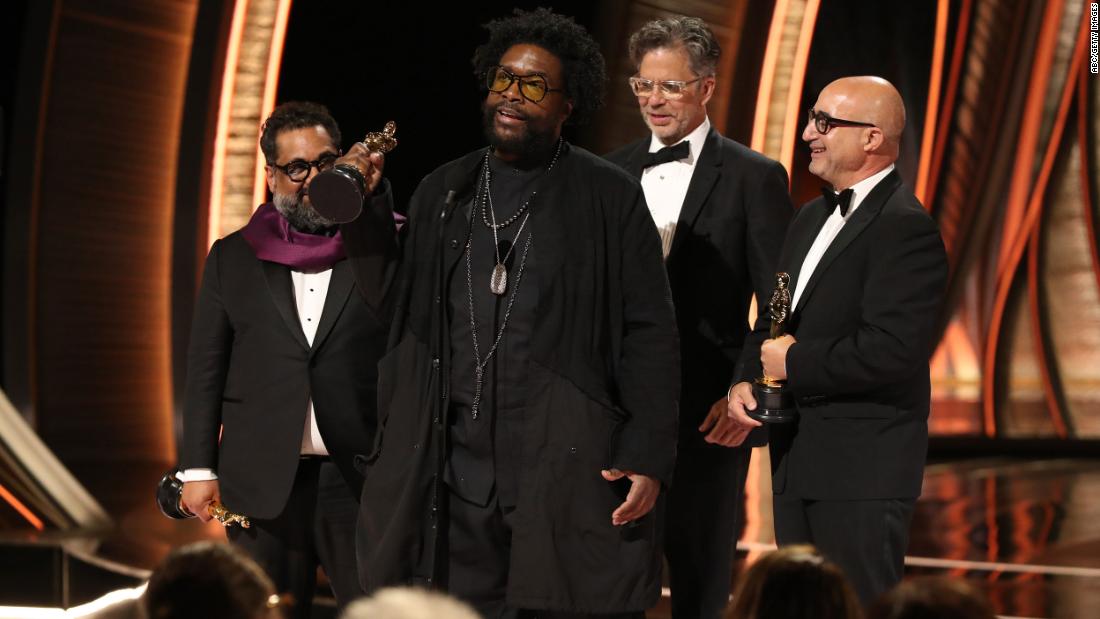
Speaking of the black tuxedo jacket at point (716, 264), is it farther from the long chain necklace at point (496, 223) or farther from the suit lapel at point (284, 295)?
the suit lapel at point (284, 295)

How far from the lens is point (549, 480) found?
304 cm

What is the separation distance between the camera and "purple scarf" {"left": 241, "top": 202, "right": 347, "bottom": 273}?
3.56 metres

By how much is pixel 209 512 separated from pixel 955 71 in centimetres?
723

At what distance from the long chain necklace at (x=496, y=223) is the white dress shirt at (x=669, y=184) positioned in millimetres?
663

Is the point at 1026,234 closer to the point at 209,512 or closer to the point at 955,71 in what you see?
the point at 955,71

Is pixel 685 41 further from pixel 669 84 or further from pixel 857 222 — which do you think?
pixel 857 222

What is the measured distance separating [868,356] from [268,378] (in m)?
1.50

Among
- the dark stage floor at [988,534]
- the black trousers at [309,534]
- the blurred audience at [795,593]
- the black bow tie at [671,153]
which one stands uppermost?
the black bow tie at [671,153]

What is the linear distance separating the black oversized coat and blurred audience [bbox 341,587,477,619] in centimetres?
127

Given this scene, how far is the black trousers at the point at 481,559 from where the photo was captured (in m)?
3.13

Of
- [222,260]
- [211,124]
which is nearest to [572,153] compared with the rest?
[222,260]

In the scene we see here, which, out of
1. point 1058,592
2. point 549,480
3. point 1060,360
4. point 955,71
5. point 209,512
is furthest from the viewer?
point 1060,360

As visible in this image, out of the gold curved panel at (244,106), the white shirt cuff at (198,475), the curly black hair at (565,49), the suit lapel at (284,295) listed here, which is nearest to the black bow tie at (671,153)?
the curly black hair at (565,49)

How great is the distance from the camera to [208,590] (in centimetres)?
206
